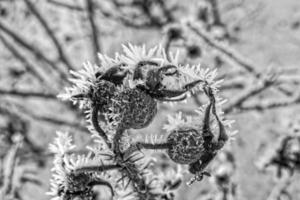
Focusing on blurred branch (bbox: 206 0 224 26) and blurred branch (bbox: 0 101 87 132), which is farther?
blurred branch (bbox: 206 0 224 26)

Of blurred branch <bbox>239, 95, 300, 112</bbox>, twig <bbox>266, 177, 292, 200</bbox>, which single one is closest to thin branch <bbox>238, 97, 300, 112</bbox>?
blurred branch <bbox>239, 95, 300, 112</bbox>

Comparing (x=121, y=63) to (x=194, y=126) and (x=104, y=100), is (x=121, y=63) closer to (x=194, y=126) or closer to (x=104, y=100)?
(x=104, y=100)

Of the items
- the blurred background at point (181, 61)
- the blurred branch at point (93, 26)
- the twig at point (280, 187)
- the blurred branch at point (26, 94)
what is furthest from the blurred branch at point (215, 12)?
the twig at point (280, 187)

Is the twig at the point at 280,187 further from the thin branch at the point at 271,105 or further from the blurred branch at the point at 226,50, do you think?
the blurred branch at the point at 226,50

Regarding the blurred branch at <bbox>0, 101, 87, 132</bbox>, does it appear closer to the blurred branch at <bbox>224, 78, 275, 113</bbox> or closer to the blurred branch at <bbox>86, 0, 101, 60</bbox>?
the blurred branch at <bbox>86, 0, 101, 60</bbox>

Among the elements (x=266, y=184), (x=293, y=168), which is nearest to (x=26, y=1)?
(x=293, y=168)

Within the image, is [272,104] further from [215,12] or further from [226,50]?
[215,12]

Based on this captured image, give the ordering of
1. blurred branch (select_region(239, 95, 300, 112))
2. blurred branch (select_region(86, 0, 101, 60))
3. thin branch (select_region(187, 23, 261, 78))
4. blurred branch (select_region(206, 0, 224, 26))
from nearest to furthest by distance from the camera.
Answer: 1. thin branch (select_region(187, 23, 261, 78))
2. blurred branch (select_region(239, 95, 300, 112))
3. blurred branch (select_region(86, 0, 101, 60))
4. blurred branch (select_region(206, 0, 224, 26))

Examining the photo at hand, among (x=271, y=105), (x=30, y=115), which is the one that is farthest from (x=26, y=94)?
(x=271, y=105)

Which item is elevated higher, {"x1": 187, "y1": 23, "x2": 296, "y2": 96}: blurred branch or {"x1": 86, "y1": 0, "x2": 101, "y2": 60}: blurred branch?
{"x1": 86, "y1": 0, "x2": 101, "y2": 60}: blurred branch
